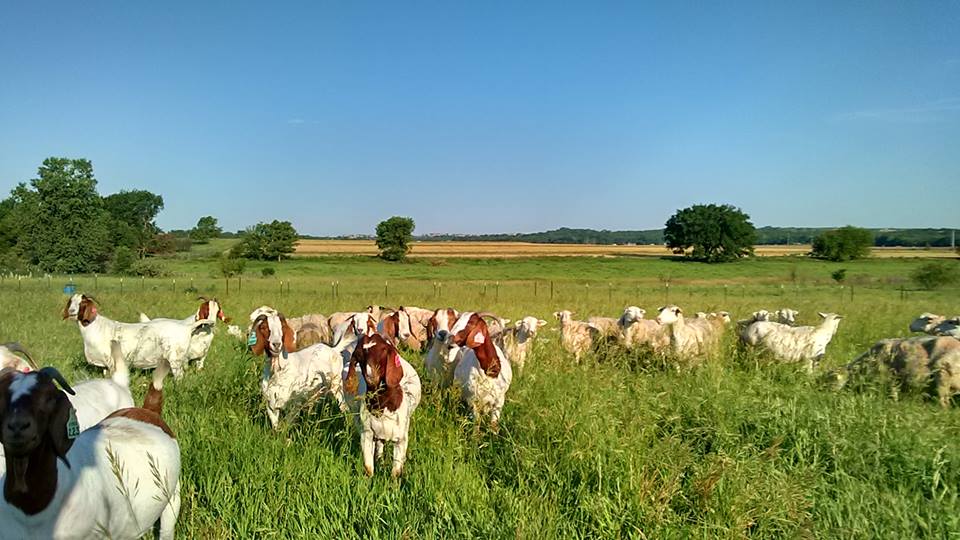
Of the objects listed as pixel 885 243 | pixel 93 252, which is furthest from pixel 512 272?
pixel 885 243

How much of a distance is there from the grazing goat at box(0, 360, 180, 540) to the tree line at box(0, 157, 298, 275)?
172 feet

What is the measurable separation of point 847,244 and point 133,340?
86757 mm

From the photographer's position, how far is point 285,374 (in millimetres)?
7633

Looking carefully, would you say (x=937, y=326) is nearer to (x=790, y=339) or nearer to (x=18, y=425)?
(x=790, y=339)

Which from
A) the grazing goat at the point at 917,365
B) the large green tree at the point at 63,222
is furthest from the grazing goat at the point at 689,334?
the large green tree at the point at 63,222

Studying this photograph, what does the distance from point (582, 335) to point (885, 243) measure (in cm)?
14736

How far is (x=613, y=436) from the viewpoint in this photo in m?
5.75

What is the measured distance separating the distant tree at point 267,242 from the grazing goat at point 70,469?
7095 centimetres

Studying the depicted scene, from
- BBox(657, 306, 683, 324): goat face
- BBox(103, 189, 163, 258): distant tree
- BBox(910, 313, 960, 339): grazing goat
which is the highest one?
BBox(103, 189, 163, 258): distant tree

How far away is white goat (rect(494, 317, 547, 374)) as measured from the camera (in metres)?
10.3

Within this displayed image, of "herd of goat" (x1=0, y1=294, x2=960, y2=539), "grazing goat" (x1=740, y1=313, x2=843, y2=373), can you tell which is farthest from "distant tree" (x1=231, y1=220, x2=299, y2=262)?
"grazing goat" (x1=740, y1=313, x2=843, y2=373)

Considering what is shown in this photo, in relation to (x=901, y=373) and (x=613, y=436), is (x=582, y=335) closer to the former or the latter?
(x=901, y=373)

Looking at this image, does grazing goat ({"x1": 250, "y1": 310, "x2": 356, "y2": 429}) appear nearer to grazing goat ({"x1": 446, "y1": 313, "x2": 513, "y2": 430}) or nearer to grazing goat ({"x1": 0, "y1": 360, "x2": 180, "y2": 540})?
grazing goat ({"x1": 446, "y1": 313, "x2": 513, "y2": 430})

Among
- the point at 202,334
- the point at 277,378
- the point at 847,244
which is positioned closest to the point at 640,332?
the point at 277,378
